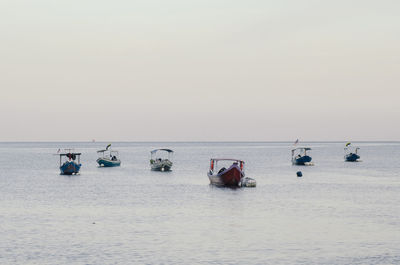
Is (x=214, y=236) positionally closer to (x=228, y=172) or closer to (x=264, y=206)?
(x=264, y=206)

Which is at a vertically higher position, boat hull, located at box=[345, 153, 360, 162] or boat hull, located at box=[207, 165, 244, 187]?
boat hull, located at box=[345, 153, 360, 162]

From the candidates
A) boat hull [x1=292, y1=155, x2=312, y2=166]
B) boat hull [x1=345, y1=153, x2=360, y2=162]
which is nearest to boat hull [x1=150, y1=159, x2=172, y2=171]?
boat hull [x1=292, y1=155, x2=312, y2=166]

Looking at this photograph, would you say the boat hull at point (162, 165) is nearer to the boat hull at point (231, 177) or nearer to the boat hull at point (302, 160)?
the boat hull at point (231, 177)

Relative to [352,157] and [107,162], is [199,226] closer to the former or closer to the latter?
[107,162]

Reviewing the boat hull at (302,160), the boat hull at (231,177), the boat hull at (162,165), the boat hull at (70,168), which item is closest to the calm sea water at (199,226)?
the boat hull at (231,177)

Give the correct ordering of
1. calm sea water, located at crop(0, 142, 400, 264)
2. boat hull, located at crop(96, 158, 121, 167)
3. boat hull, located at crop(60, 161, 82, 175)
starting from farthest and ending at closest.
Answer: boat hull, located at crop(96, 158, 121, 167), boat hull, located at crop(60, 161, 82, 175), calm sea water, located at crop(0, 142, 400, 264)

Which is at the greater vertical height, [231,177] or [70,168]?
[70,168]

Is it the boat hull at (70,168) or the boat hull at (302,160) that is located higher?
the boat hull at (302,160)

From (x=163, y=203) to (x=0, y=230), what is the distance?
24.6 m

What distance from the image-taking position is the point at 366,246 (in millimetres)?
40438

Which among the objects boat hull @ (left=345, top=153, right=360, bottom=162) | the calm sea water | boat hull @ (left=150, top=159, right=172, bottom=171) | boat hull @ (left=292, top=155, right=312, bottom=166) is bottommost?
the calm sea water

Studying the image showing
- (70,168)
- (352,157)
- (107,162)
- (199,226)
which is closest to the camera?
(199,226)

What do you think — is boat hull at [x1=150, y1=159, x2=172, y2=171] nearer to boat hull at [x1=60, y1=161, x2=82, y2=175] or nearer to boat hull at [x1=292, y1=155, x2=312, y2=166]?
boat hull at [x1=60, y1=161, x2=82, y2=175]

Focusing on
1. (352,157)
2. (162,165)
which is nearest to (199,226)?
(162,165)
